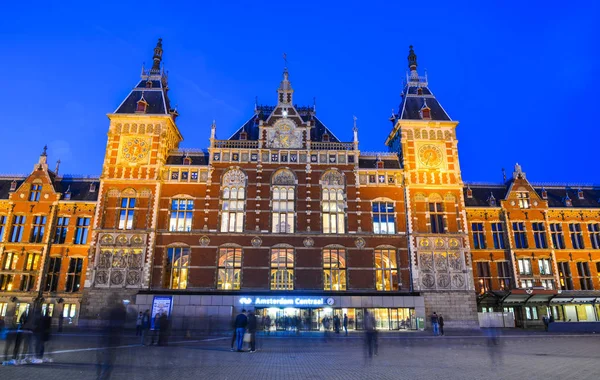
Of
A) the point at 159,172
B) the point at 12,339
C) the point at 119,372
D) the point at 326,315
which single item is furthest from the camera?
the point at 159,172

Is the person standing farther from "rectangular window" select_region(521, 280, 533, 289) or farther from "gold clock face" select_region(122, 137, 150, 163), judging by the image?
"rectangular window" select_region(521, 280, 533, 289)

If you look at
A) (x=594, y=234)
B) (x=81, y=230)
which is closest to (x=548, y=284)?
(x=594, y=234)

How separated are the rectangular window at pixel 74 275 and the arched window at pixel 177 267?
372 inches

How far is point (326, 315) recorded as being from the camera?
3672cm

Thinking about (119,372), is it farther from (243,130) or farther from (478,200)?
(478,200)

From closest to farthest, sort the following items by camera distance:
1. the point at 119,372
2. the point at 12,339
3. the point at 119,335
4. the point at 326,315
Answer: the point at 119,335 < the point at 119,372 < the point at 12,339 < the point at 326,315

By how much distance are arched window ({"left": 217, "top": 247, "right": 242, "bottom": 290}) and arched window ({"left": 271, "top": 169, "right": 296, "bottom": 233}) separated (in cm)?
428

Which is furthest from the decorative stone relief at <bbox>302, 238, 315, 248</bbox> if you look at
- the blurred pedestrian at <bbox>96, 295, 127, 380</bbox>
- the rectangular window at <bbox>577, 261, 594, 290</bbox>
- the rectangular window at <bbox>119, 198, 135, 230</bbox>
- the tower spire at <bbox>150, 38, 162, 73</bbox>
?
the rectangular window at <bbox>577, 261, 594, 290</bbox>

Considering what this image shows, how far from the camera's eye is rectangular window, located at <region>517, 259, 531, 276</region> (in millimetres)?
42656

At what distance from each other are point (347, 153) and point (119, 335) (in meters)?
33.0

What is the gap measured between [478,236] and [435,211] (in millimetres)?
7071

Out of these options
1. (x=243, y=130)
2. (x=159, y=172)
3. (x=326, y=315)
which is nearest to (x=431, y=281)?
(x=326, y=315)

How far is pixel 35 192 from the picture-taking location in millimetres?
42156

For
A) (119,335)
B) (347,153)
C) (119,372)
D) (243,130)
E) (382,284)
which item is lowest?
(119,372)
